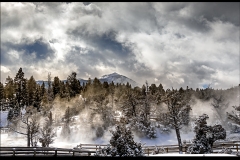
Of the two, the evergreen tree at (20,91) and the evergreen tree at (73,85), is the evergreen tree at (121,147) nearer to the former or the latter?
the evergreen tree at (20,91)

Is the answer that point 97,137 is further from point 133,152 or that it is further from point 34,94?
point 133,152

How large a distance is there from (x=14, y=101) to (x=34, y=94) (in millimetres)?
5573

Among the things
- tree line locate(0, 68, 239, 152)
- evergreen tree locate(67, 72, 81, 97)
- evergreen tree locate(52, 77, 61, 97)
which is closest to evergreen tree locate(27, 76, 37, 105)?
tree line locate(0, 68, 239, 152)

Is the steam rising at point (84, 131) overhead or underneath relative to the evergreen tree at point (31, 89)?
underneath

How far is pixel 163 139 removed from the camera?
161ft

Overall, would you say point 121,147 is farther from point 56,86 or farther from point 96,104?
point 56,86

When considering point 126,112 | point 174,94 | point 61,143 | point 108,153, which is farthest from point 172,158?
point 126,112

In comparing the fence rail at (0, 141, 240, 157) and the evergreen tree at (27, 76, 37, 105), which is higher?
the evergreen tree at (27, 76, 37, 105)

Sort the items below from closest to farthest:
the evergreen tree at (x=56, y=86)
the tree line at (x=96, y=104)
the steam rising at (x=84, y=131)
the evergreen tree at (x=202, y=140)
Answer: the evergreen tree at (x=202, y=140)
the steam rising at (x=84, y=131)
the tree line at (x=96, y=104)
the evergreen tree at (x=56, y=86)

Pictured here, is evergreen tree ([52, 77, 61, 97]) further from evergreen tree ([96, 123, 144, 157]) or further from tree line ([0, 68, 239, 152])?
evergreen tree ([96, 123, 144, 157])

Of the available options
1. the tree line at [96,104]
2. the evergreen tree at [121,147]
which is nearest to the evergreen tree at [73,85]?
the tree line at [96,104]

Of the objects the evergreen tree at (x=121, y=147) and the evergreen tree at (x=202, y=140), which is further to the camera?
the evergreen tree at (x=202, y=140)

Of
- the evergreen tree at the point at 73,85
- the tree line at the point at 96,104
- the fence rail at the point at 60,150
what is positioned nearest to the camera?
the fence rail at the point at 60,150

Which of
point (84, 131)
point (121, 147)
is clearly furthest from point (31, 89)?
point (121, 147)
